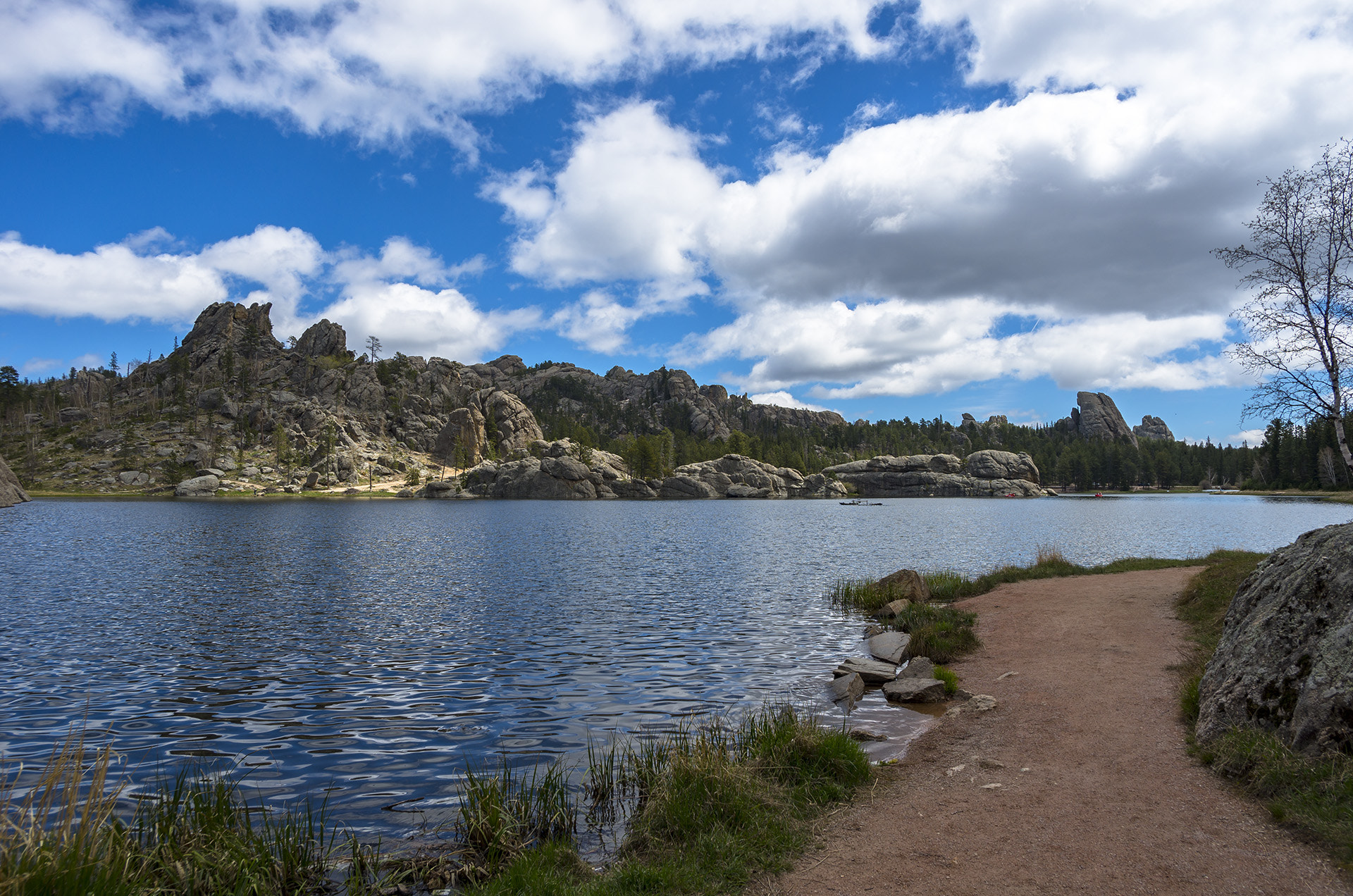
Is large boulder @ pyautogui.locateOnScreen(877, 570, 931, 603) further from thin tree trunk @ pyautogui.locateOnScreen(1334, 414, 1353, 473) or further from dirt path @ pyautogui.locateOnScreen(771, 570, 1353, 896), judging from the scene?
thin tree trunk @ pyautogui.locateOnScreen(1334, 414, 1353, 473)

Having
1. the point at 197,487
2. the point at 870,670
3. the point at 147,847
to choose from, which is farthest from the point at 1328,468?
the point at 197,487

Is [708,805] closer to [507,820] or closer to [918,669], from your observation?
[507,820]

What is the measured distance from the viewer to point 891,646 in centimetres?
2492

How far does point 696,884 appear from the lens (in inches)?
352

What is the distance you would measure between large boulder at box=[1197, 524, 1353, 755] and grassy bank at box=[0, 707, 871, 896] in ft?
22.0

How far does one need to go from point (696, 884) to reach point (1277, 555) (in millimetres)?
15294

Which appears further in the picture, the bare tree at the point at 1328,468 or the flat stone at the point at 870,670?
the bare tree at the point at 1328,468

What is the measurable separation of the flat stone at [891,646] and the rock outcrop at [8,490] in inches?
5258

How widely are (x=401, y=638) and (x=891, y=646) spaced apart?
752 inches

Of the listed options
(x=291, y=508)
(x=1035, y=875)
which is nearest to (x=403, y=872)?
(x=1035, y=875)

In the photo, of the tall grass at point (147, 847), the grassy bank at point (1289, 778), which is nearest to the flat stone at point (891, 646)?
the grassy bank at point (1289, 778)

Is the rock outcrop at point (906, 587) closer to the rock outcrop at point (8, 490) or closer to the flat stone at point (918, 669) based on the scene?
the flat stone at point (918, 669)

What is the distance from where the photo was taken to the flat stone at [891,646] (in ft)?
78.8

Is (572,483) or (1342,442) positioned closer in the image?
(1342,442)
